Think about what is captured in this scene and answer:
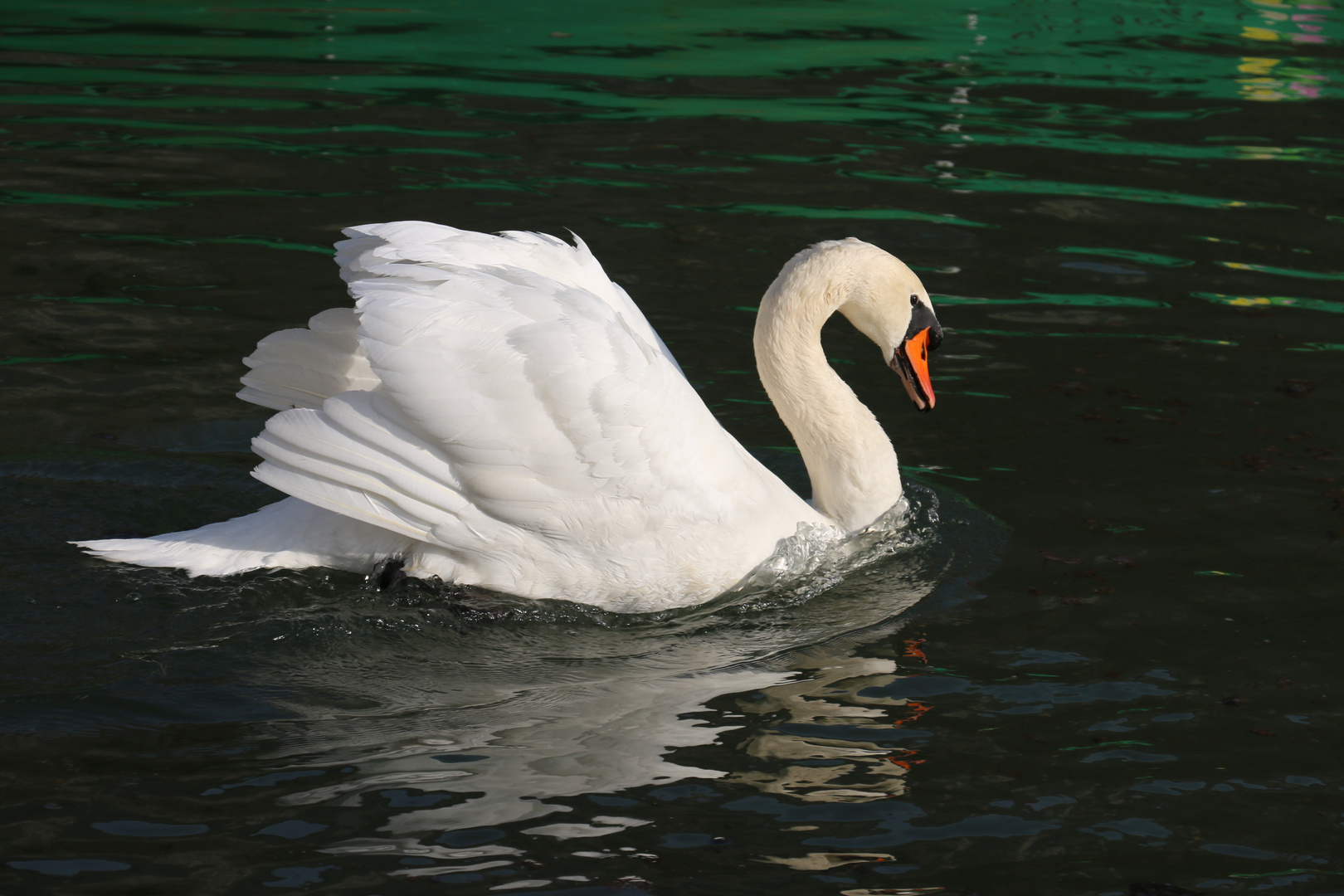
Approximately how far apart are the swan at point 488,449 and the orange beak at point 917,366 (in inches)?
36.6

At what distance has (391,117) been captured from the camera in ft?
41.2

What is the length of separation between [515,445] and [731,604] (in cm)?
107

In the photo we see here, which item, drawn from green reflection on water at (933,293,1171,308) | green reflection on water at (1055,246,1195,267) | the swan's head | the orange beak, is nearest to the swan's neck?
the swan's head

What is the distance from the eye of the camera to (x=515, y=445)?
16.7ft

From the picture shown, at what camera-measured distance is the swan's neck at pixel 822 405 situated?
6.05 metres

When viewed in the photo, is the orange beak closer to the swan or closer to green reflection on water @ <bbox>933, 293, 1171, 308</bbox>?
the swan

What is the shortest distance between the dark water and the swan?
0.18 metres

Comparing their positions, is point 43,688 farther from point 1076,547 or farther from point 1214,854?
point 1076,547

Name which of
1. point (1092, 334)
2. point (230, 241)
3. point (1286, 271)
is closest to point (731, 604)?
point (1092, 334)

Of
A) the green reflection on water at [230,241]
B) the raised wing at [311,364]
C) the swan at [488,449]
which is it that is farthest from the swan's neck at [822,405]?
the green reflection on water at [230,241]

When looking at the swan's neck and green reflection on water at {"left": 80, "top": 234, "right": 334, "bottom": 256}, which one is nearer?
the swan's neck

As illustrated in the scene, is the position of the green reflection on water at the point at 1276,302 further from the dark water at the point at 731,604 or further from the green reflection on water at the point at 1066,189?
the green reflection on water at the point at 1066,189

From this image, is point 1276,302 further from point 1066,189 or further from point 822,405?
point 822,405

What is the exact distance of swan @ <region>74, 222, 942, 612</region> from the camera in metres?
5.06
